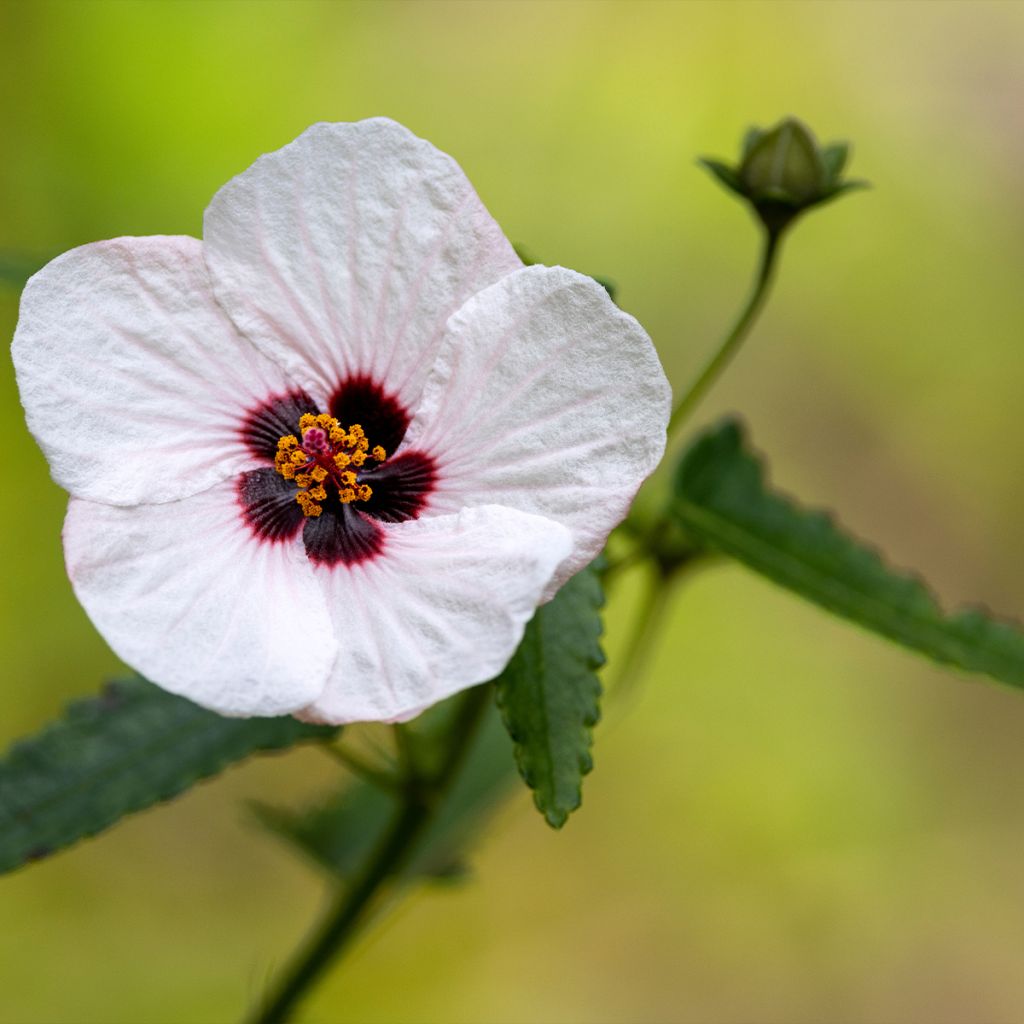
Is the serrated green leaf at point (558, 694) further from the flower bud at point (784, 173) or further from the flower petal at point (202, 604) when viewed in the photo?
the flower bud at point (784, 173)

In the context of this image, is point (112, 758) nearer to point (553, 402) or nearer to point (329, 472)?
point (329, 472)

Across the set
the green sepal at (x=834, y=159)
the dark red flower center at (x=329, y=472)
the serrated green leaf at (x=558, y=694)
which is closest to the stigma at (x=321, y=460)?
the dark red flower center at (x=329, y=472)

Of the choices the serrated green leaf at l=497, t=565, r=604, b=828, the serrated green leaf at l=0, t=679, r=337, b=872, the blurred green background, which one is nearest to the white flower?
the serrated green leaf at l=497, t=565, r=604, b=828

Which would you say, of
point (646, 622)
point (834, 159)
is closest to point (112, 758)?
point (646, 622)

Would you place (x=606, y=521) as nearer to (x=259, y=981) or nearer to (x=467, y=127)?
(x=259, y=981)

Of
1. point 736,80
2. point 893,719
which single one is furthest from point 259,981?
point 736,80

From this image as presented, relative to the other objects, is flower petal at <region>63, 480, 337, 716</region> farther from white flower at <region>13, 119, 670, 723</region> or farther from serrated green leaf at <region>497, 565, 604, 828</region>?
serrated green leaf at <region>497, 565, 604, 828</region>

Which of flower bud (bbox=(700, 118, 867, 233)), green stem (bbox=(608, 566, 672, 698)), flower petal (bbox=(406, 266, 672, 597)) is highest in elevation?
flower bud (bbox=(700, 118, 867, 233))
